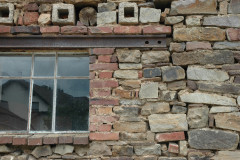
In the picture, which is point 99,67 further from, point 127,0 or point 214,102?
point 214,102

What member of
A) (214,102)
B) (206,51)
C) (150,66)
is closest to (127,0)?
(150,66)

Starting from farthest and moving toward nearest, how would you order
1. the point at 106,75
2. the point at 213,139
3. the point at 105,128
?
the point at 106,75 → the point at 105,128 → the point at 213,139

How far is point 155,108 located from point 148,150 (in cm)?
43

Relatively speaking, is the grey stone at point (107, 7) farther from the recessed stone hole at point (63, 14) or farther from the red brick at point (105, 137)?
the red brick at point (105, 137)

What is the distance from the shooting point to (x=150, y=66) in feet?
8.57

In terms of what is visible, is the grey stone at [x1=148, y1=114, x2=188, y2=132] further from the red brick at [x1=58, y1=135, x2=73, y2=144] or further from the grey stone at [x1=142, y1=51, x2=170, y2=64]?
the red brick at [x1=58, y1=135, x2=73, y2=144]

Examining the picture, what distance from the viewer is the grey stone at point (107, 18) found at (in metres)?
2.70

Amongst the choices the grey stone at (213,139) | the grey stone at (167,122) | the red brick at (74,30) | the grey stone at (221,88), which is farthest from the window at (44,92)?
the grey stone at (221,88)

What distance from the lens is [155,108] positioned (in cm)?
252

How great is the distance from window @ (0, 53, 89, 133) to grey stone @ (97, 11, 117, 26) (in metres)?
0.44

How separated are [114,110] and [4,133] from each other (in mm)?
1242

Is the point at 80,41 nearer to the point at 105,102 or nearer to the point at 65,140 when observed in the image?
the point at 105,102

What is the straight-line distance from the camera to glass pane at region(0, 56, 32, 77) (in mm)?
2828

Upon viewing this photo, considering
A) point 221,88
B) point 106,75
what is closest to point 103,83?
point 106,75
